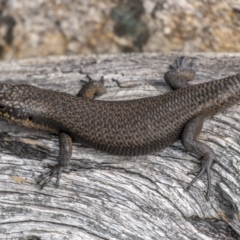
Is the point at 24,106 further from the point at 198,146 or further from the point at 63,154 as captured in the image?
the point at 198,146

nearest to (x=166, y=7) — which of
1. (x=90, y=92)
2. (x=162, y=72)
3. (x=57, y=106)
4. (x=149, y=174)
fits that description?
(x=162, y=72)

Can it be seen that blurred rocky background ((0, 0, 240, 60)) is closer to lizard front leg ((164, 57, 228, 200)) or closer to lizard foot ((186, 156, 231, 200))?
lizard front leg ((164, 57, 228, 200))

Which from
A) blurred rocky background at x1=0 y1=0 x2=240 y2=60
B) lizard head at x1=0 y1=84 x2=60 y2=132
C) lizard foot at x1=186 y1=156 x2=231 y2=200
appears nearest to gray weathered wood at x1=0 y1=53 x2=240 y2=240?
lizard foot at x1=186 y1=156 x2=231 y2=200

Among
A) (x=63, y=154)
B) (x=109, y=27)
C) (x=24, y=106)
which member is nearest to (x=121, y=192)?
(x=63, y=154)

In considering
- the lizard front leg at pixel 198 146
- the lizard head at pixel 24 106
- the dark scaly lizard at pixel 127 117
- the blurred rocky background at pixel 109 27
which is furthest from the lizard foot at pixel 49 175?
the blurred rocky background at pixel 109 27

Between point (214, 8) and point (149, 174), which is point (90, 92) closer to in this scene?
point (149, 174)

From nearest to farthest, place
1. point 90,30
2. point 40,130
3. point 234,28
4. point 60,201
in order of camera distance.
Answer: point 60,201, point 40,130, point 234,28, point 90,30
